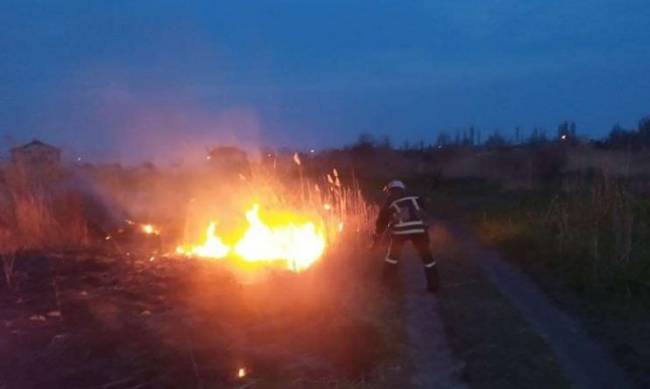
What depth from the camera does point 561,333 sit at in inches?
490

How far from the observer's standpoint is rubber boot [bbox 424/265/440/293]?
15172 millimetres

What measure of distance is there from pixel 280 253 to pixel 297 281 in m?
3.75

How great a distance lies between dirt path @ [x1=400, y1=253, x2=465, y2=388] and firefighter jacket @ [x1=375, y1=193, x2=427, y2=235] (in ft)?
3.41

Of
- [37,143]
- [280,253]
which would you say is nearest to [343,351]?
[280,253]

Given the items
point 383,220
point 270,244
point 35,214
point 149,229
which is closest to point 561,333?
point 383,220

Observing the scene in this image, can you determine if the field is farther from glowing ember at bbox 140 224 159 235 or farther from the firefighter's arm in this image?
the firefighter's arm

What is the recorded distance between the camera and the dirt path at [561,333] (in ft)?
33.7

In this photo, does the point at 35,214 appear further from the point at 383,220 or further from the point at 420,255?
the point at 420,255

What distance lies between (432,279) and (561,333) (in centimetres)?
317

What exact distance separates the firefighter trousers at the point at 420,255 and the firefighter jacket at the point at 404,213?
92 mm

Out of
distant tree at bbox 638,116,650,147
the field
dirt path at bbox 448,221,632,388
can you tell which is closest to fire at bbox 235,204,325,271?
the field

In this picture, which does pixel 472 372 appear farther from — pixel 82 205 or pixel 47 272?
pixel 82 205

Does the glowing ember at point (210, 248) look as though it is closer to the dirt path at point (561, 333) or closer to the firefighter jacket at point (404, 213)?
the firefighter jacket at point (404, 213)

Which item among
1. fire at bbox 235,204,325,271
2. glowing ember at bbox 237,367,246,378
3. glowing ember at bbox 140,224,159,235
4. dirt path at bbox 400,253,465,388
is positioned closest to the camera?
glowing ember at bbox 237,367,246,378
